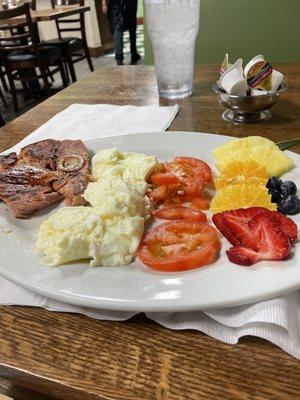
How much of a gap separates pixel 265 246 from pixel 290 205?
0.16 m

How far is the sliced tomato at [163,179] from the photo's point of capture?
2.91ft

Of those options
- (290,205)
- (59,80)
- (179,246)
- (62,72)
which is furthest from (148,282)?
(59,80)

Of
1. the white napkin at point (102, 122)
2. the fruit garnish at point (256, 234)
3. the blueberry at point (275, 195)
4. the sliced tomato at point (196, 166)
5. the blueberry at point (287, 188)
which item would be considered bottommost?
the white napkin at point (102, 122)

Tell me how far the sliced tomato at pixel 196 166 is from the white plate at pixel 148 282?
10.2 inches

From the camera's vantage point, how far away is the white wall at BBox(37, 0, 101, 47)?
6684 millimetres

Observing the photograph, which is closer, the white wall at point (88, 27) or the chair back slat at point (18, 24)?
the chair back slat at point (18, 24)

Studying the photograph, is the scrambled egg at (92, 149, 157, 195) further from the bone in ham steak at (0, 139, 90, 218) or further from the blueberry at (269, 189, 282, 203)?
the blueberry at (269, 189, 282, 203)

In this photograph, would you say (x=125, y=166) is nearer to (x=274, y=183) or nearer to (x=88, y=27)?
(x=274, y=183)

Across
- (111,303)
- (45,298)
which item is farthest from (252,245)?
(45,298)

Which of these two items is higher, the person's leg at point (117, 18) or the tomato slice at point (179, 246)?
the tomato slice at point (179, 246)

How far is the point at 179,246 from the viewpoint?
679mm

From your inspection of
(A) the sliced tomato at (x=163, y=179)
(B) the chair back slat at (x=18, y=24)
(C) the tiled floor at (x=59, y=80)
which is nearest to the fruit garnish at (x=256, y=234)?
(A) the sliced tomato at (x=163, y=179)

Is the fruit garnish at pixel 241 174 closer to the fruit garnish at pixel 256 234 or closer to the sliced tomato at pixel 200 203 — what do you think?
the sliced tomato at pixel 200 203

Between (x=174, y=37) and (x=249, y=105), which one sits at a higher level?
(x=174, y=37)
